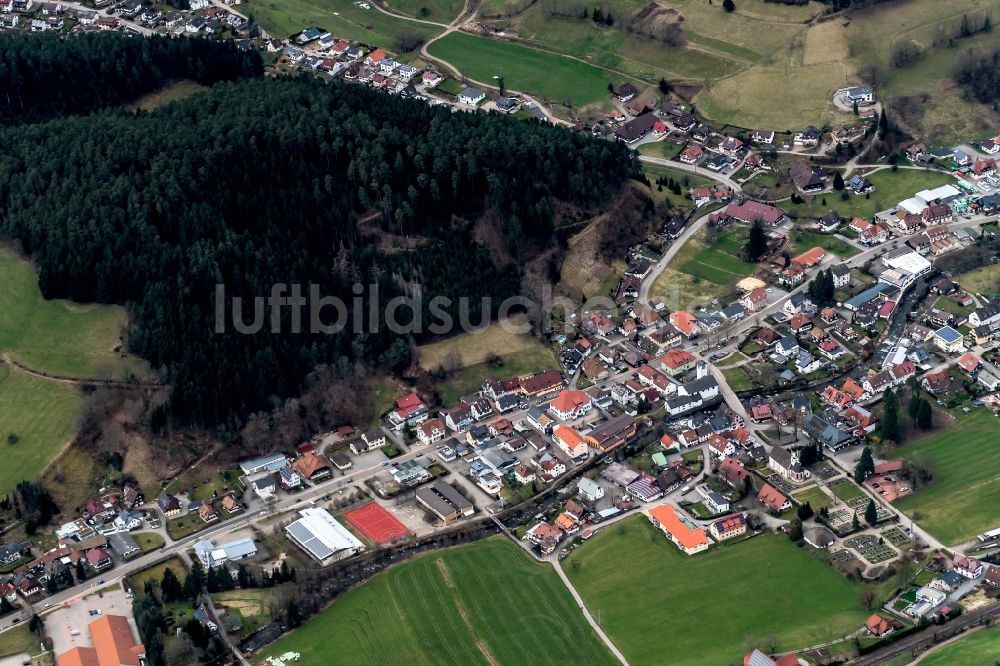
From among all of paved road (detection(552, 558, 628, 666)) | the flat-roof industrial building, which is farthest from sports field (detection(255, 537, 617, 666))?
the flat-roof industrial building

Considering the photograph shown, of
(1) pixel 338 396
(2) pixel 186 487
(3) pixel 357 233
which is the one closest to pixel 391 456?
(1) pixel 338 396

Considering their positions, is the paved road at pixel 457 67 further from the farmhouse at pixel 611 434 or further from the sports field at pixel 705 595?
the sports field at pixel 705 595

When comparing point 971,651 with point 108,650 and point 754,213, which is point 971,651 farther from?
point 754,213

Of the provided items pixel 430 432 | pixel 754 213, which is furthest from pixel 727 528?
pixel 754 213

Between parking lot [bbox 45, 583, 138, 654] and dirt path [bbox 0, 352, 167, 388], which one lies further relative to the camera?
dirt path [bbox 0, 352, 167, 388]

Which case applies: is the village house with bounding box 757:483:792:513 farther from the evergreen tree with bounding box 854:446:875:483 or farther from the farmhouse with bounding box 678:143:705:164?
the farmhouse with bounding box 678:143:705:164

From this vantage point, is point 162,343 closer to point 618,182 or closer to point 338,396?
point 338,396
